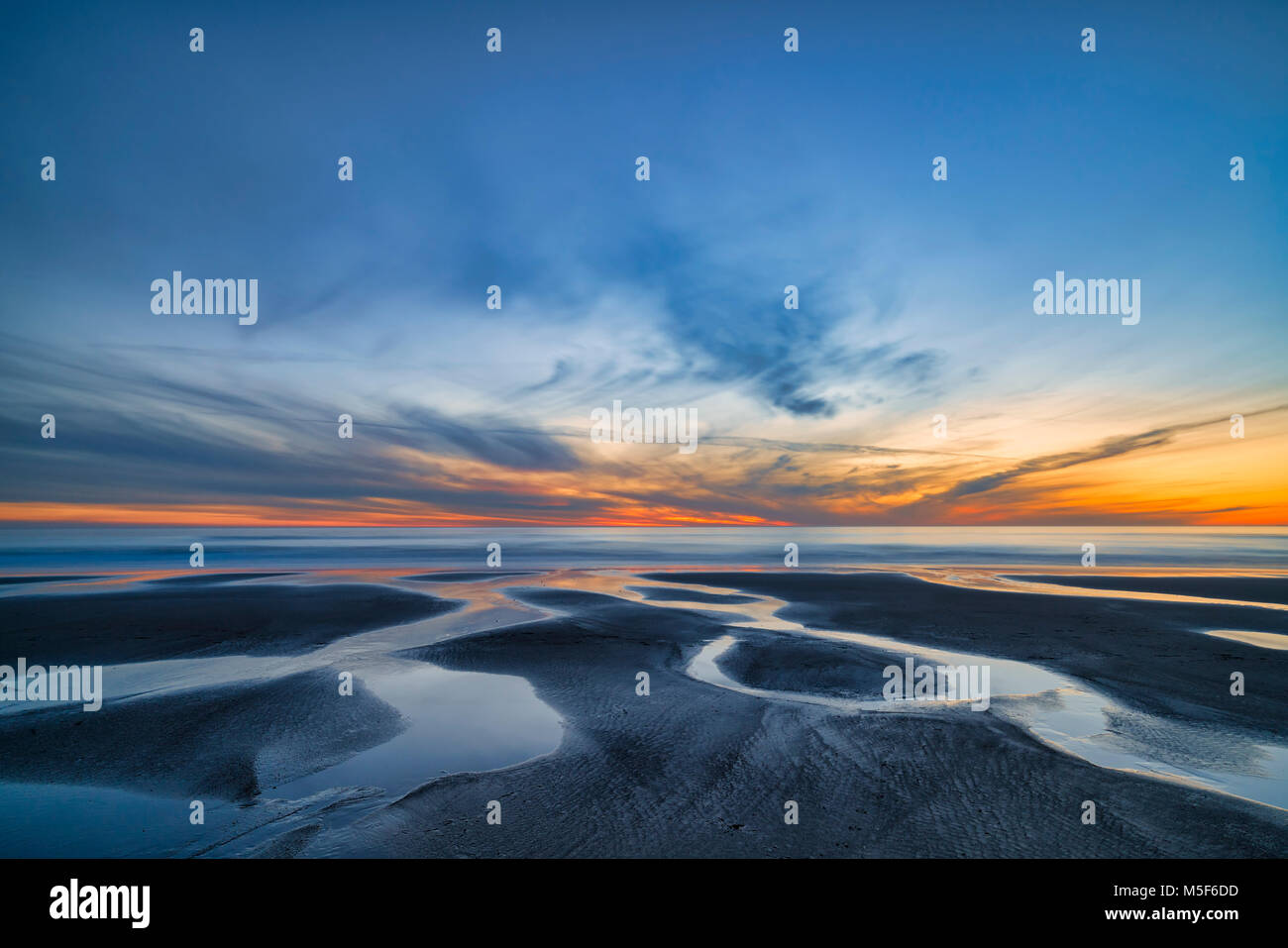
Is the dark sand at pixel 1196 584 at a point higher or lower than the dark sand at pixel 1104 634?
lower

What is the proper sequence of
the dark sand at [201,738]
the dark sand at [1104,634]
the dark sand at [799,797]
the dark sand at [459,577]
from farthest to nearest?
the dark sand at [459,577]
the dark sand at [1104,634]
the dark sand at [201,738]
the dark sand at [799,797]

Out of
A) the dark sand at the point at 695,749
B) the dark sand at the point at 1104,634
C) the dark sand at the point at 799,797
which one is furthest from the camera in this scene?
the dark sand at the point at 1104,634

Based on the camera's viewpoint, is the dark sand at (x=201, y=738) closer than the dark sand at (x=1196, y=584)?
Yes

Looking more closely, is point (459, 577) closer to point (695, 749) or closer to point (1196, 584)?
point (695, 749)

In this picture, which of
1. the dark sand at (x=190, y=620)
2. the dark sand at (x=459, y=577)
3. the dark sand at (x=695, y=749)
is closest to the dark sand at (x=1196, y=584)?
the dark sand at (x=695, y=749)

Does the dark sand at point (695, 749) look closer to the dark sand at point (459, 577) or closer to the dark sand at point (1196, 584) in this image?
the dark sand at point (1196, 584)

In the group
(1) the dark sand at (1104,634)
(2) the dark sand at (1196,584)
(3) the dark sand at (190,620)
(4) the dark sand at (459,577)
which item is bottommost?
(2) the dark sand at (1196,584)

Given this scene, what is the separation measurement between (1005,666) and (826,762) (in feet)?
24.5

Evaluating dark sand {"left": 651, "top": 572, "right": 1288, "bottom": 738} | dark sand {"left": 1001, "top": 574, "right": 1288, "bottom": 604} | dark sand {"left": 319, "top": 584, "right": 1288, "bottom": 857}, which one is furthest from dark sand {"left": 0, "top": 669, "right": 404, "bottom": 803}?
dark sand {"left": 1001, "top": 574, "right": 1288, "bottom": 604}

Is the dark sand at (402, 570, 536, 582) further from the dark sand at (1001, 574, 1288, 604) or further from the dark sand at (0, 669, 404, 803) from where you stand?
the dark sand at (1001, 574, 1288, 604)
